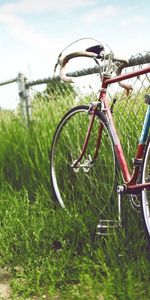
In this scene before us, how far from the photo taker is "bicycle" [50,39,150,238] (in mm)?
3111

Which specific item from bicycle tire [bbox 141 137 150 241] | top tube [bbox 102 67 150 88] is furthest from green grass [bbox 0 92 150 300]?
top tube [bbox 102 67 150 88]

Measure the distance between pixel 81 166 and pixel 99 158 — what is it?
155mm

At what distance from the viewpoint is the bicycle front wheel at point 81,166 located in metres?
3.97

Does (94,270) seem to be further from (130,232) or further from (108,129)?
(108,129)

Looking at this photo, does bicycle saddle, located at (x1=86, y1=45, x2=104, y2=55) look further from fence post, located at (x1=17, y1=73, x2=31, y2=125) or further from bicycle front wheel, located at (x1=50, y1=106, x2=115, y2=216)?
fence post, located at (x1=17, y1=73, x2=31, y2=125)

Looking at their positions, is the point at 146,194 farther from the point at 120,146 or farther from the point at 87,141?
the point at 87,141

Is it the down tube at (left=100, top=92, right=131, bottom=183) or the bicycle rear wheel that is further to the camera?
the down tube at (left=100, top=92, right=131, bottom=183)

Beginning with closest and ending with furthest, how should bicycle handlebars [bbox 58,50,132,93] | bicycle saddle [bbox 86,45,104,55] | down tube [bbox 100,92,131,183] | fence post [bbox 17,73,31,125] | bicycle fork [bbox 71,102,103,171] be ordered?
down tube [bbox 100,92,131,183]
bicycle handlebars [bbox 58,50,132,93]
bicycle saddle [bbox 86,45,104,55]
bicycle fork [bbox 71,102,103,171]
fence post [bbox 17,73,31,125]

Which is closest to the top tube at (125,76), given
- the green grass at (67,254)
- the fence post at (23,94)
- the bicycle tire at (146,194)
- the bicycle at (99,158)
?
the bicycle at (99,158)

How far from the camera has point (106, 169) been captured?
4059 mm

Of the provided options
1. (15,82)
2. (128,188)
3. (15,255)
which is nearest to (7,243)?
(15,255)

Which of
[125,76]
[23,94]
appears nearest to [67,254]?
[125,76]

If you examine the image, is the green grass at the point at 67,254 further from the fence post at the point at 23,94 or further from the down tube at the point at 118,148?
the fence post at the point at 23,94

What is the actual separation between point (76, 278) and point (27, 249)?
551 mm
